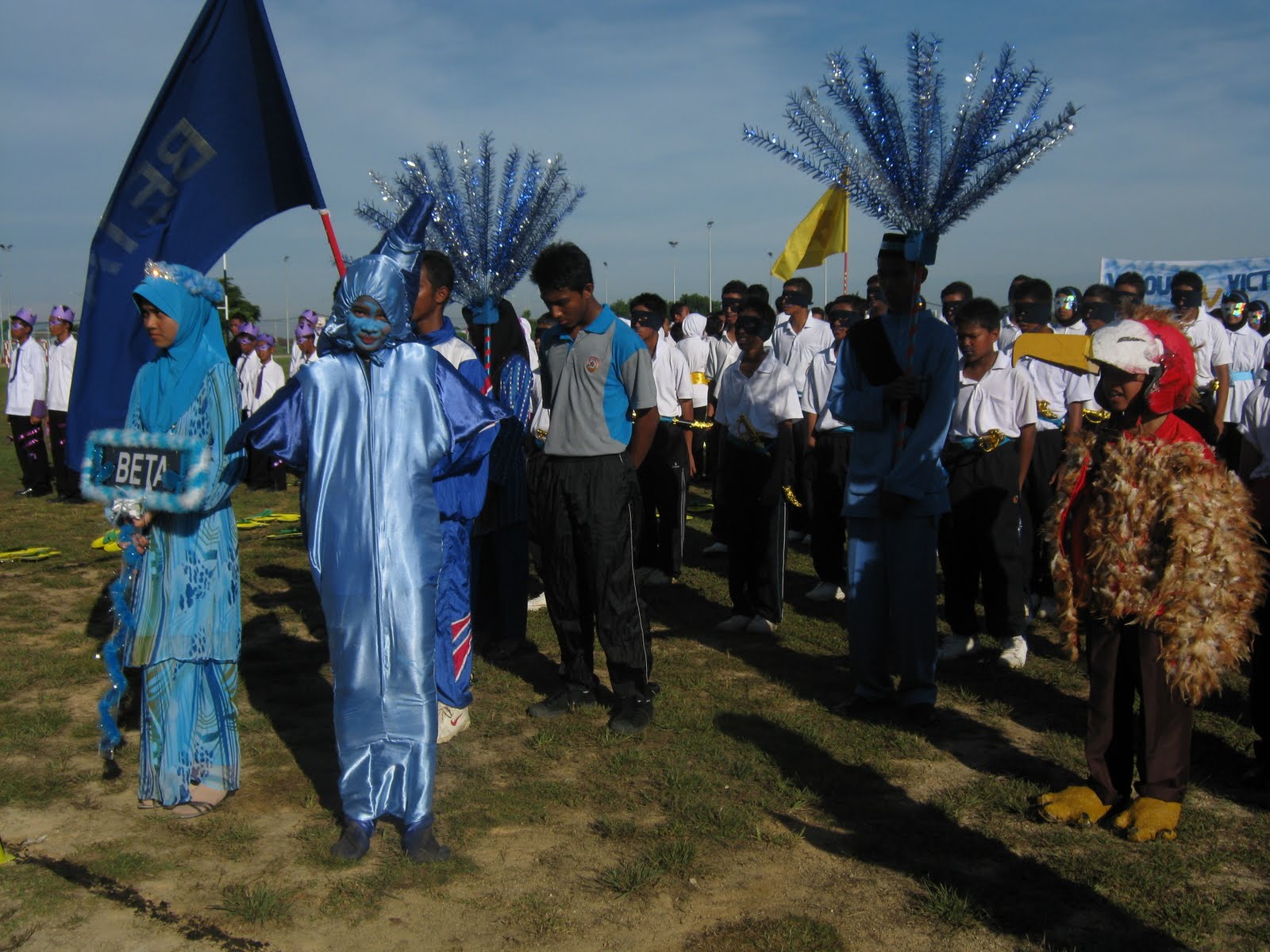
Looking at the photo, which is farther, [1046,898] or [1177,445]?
[1177,445]

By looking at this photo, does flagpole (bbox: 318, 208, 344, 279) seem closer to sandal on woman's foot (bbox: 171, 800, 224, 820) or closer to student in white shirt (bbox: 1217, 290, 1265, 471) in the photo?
sandal on woman's foot (bbox: 171, 800, 224, 820)

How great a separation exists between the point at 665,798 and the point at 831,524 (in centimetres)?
402

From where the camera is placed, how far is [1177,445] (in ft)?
13.4

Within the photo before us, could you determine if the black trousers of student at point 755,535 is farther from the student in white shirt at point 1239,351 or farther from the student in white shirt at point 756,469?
the student in white shirt at point 1239,351

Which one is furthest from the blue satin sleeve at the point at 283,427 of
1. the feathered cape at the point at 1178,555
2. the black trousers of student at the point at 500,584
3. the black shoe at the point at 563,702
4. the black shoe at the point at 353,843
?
the feathered cape at the point at 1178,555

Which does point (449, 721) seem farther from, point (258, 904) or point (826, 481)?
point (826, 481)

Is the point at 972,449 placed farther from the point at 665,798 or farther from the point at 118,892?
the point at 118,892

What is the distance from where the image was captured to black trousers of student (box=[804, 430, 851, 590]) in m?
8.23

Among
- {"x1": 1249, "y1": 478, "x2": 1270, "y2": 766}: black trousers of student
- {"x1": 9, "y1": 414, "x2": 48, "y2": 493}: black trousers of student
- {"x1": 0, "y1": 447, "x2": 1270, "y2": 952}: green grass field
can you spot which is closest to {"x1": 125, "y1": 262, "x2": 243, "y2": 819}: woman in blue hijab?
{"x1": 0, "y1": 447, "x2": 1270, "y2": 952}: green grass field

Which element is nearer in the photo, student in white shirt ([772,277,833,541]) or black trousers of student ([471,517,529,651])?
black trousers of student ([471,517,529,651])

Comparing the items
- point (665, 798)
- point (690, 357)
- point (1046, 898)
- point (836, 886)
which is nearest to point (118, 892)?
point (665, 798)

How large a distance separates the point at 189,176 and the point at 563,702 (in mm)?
3023

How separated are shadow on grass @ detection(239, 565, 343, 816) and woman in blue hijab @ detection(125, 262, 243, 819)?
516 millimetres

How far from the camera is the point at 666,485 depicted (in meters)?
8.86
